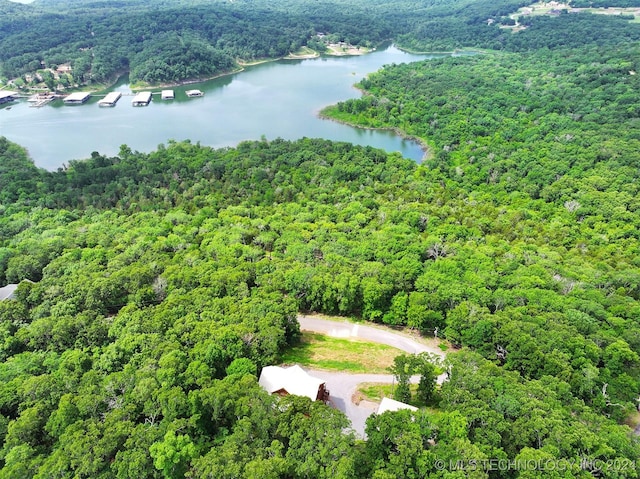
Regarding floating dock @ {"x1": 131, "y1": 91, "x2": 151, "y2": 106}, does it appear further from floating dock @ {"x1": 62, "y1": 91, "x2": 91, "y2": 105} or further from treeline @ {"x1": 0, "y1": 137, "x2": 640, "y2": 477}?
treeline @ {"x1": 0, "y1": 137, "x2": 640, "y2": 477}

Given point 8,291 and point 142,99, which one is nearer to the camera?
point 8,291

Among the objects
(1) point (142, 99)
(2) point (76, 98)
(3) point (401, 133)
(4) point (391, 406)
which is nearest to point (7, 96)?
(2) point (76, 98)

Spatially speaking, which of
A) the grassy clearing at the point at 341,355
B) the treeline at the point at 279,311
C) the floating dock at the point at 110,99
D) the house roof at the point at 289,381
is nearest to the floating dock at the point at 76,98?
the floating dock at the point at 110,99

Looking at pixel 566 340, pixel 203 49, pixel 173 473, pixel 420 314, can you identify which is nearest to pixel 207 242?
pixel 420 314

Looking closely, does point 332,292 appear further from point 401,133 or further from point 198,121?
point 198,121

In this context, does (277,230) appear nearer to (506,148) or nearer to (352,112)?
(506,148)

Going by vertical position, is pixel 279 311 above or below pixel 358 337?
above

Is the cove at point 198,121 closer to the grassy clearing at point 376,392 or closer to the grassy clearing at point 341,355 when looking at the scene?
Result: the grassy clearing at point 341,355
